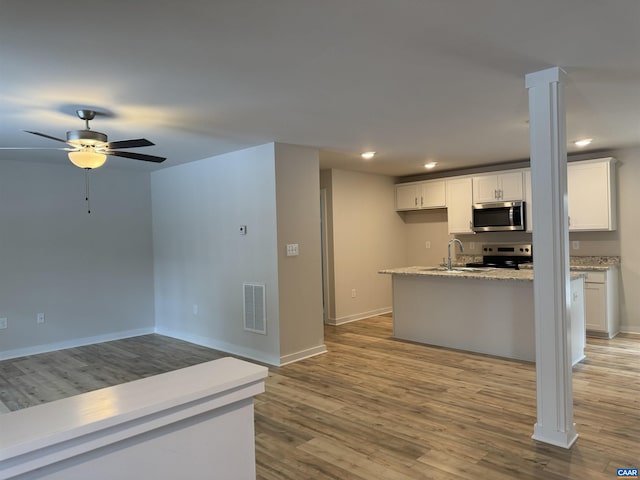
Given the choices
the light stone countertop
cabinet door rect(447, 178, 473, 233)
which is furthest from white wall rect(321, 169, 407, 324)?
the light stone countertop

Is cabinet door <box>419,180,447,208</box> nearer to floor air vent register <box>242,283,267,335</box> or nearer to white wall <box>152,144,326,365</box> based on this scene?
white wall <box>152,144,326,365</box>

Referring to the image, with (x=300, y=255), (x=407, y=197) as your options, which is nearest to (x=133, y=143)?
(x=300, y=255)

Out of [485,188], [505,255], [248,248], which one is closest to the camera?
[248,248]

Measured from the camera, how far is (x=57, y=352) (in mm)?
5375

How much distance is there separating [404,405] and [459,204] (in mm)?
3998

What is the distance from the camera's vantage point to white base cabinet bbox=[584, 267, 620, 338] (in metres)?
5.19

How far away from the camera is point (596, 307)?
525 cm

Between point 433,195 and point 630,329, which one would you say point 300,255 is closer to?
point 433,195

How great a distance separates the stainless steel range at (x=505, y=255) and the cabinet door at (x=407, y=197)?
4.24 ft

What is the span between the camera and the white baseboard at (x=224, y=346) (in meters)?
4.70

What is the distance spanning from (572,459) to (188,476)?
2.39m

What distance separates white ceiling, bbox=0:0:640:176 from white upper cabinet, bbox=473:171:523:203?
174cm

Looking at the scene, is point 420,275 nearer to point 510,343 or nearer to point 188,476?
point 510,343

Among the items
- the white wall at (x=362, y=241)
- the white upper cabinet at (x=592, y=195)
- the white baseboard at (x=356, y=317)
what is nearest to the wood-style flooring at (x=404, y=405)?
the white baseboard at (x=356, y=317)
